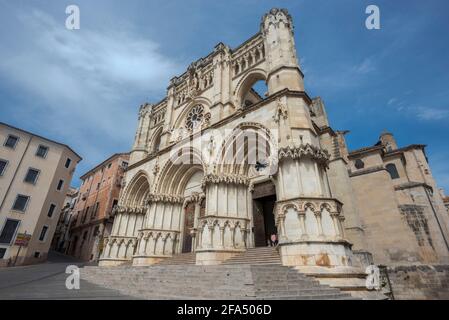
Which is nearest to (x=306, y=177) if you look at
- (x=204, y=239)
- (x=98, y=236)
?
(x=204, y=239)

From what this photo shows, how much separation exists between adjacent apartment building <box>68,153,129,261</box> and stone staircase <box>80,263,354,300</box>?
68.7 ft

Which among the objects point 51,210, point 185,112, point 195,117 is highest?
point 185,112

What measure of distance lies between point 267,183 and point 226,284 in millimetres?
7155

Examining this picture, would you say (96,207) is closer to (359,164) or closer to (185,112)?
(185,112)

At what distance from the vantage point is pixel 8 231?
64.9 ft

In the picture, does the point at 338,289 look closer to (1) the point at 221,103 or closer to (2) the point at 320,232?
(2) the point at 320,232

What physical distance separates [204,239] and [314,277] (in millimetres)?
5469

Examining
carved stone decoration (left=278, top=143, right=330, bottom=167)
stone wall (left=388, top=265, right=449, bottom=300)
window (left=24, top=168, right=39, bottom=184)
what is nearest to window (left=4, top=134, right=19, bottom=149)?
window (left=24, top=168, right=39, bottom=184)

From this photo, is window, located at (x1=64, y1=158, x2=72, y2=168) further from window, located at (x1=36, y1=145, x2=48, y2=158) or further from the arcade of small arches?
the arcade of small arches

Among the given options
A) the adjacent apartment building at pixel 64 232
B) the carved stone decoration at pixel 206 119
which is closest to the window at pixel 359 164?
the carved stone decoration at pixel 206 119

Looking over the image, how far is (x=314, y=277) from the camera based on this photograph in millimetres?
7602

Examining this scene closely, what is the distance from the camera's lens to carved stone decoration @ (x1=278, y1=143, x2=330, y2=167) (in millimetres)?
9516

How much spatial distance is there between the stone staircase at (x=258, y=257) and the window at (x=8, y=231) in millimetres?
21279

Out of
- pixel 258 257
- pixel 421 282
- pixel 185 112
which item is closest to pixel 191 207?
pixel 258 257
